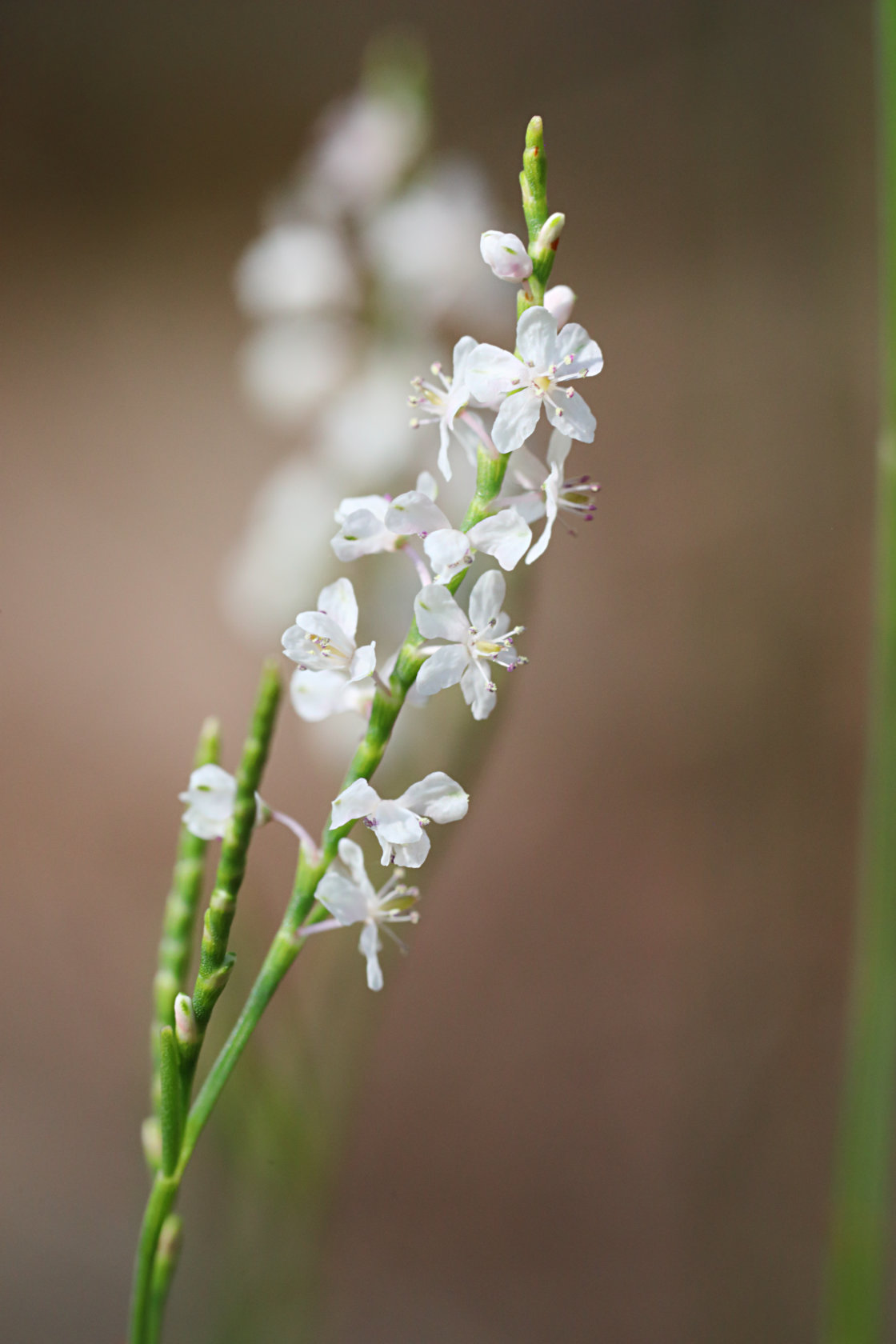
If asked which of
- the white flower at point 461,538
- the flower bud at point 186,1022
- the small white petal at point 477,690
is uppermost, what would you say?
the white flower at point 461,538

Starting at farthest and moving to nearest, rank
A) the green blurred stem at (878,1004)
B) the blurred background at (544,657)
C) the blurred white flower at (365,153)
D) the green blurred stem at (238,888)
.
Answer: the blurred background at (544,657) → the blurred white flower at (365,153) → the green blurred stem at (878,1004) → the green blurred stem at (238,888)

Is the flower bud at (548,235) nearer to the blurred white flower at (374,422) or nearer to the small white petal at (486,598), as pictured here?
the small white petal at (486,598)

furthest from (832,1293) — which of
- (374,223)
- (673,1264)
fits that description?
(673,1264)

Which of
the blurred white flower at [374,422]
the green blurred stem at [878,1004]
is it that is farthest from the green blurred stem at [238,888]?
the blurred white flower at [374,422]

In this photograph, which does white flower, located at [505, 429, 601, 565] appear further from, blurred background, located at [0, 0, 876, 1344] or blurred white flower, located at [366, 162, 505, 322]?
blurred background, located at [0, 0, 876, 1344]

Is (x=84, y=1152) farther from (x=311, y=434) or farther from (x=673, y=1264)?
(x=311, y=434)

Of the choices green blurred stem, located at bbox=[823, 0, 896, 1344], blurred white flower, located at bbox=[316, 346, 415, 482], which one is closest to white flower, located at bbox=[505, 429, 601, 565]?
green blurred stem, located at bbox=[823, 0, 896, 1344]
